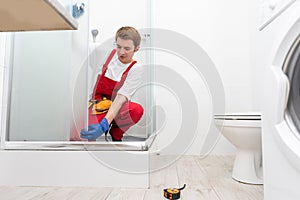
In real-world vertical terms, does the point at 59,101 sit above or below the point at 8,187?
above

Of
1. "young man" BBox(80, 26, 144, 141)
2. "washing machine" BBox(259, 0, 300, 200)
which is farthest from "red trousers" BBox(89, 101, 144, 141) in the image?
"washing machine" BBox(259, 0, 300, 200)

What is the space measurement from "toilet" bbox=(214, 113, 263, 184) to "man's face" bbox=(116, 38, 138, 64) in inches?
28.3

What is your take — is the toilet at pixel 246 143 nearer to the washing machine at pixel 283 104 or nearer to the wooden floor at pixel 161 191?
the wooden floor at pixel 161 191

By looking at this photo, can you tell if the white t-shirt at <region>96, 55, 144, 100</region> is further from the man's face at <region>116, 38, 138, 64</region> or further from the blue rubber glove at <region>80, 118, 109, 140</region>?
the blue rubber glove at <region>80, 118, 109, 140</region>

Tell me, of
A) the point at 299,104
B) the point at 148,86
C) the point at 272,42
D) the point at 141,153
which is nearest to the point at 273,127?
the point at 299,104

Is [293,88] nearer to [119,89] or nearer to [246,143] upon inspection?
[246,143]

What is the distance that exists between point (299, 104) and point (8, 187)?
3.95 ft

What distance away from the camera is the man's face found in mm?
1638

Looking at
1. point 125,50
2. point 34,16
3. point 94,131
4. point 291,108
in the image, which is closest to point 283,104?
point 291,108

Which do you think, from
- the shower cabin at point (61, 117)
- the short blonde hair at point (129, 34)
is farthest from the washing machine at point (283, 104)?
the short blonde hair at point (129, 34)

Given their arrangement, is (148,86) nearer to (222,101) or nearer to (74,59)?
(74,59)

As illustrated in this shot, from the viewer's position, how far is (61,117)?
1.38 meters

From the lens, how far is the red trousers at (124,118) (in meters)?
1.43

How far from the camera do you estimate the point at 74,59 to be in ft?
4.76
